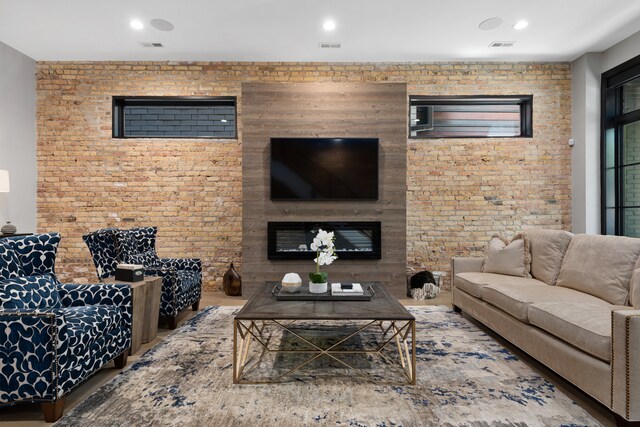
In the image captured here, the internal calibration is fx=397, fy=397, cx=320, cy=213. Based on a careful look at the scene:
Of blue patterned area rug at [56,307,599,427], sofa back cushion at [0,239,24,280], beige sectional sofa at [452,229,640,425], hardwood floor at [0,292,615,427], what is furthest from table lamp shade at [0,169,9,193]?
beige sectional sofa at [452,229,640,425]

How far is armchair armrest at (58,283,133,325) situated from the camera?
2785mm

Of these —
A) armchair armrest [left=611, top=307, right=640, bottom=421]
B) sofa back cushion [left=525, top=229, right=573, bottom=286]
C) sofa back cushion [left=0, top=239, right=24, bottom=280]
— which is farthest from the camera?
sofa back cushion [left=525, top=229, right=573, bottom=286]

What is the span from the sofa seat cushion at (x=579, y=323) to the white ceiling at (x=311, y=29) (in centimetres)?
305

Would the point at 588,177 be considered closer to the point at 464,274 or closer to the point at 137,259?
the point at 464,274

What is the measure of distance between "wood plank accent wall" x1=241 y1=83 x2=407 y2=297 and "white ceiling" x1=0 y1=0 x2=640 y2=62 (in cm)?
58

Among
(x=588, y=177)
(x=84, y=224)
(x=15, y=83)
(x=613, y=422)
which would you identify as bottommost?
(x=613, y=422)

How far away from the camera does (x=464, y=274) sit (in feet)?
13.6

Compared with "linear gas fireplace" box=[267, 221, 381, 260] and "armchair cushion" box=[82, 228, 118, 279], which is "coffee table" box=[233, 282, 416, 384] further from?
"linear gas fireplace" box=[267, 221, 381, 260]

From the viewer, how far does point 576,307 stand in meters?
2.57

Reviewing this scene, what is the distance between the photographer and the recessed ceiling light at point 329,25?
4389 mm

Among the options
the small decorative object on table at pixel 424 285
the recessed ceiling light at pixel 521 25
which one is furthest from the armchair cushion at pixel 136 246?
the recessed ceiling light at pixel 521 25

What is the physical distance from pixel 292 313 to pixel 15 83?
16.8ft

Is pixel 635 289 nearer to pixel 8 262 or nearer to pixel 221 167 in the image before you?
pixel 8 262

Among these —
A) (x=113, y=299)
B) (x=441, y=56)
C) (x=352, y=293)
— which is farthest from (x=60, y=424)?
(x=441, y=56)
